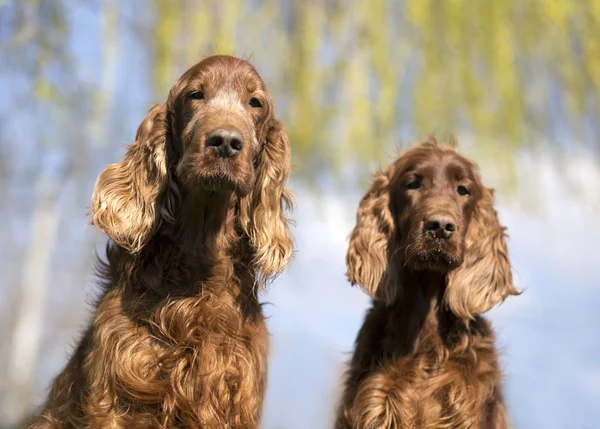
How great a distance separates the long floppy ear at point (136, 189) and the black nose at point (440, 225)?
4.18 feet

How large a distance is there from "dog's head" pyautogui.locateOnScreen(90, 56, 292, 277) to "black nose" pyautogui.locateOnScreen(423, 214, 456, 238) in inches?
27.8

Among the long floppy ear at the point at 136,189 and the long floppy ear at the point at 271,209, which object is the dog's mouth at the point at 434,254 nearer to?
the long floppy ear at the point at 271,209

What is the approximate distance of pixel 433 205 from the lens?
4.06 m

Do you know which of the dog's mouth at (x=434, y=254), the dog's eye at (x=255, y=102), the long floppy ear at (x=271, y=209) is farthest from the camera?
the dog's mouth at (x=434, y=254)

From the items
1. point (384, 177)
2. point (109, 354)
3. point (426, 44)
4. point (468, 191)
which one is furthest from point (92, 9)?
point (109, 354)

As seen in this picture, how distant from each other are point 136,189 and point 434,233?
55.7 inches

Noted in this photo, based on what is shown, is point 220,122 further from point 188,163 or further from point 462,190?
point 462,190

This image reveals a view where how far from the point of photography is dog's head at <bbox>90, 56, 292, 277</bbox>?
354cm

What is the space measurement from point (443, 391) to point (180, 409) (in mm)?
1334

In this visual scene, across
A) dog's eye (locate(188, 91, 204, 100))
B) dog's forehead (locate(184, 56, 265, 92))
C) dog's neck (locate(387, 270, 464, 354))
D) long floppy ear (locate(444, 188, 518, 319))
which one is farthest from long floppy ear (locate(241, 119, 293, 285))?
long floppy ear (locate(444, 188, 518, 319))

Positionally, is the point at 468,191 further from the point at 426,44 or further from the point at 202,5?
the point at 202,5

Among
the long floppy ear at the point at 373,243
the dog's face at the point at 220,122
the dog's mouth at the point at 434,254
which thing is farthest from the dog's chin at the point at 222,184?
the long floppy ear at the point at 373,243

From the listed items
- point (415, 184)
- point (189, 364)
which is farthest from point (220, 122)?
point (415, 184)

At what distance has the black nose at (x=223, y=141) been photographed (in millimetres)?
3305
